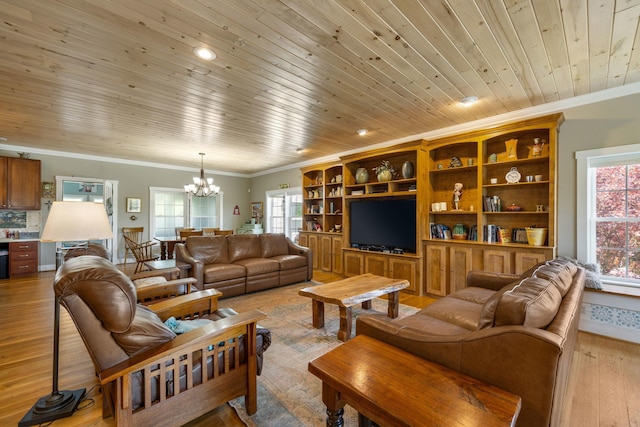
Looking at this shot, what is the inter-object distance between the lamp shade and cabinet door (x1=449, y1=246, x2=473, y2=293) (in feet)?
13.2

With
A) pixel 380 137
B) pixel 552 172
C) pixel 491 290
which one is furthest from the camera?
pixel 380 137

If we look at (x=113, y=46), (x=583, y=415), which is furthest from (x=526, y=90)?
(x=113, y=46)

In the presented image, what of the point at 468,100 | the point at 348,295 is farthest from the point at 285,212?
the point at 468,100

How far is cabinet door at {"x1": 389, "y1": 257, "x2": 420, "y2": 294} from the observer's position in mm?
4270

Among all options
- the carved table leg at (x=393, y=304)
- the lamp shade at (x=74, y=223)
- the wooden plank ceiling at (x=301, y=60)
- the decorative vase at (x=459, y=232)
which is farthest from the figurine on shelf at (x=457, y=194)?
the lamp shade at (x=74, y=223)

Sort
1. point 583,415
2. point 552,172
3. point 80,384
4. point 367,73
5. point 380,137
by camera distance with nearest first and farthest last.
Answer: point 583,415 < point 80,384 < point 367,73 < point 552,172 < point 380,137

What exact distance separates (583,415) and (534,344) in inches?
56.8

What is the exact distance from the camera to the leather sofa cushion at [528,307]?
1.16 metres

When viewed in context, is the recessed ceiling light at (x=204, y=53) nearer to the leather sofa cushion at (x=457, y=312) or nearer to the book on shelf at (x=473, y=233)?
the leather sofa cushion at (x=457, y=312)

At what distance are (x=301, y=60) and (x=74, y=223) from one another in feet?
6.87

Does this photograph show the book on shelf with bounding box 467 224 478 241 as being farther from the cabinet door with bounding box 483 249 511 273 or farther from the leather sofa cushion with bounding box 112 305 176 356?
the leather sofa cushion with bounding box 112 305 176 356

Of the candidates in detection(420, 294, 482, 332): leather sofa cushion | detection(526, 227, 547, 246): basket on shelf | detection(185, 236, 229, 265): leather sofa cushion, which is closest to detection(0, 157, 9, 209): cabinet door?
detection(185, 236, 229, 265): leather sofa cushion

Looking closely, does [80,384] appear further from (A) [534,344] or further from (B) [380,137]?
(B) [380,137]

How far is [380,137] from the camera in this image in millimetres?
4793
